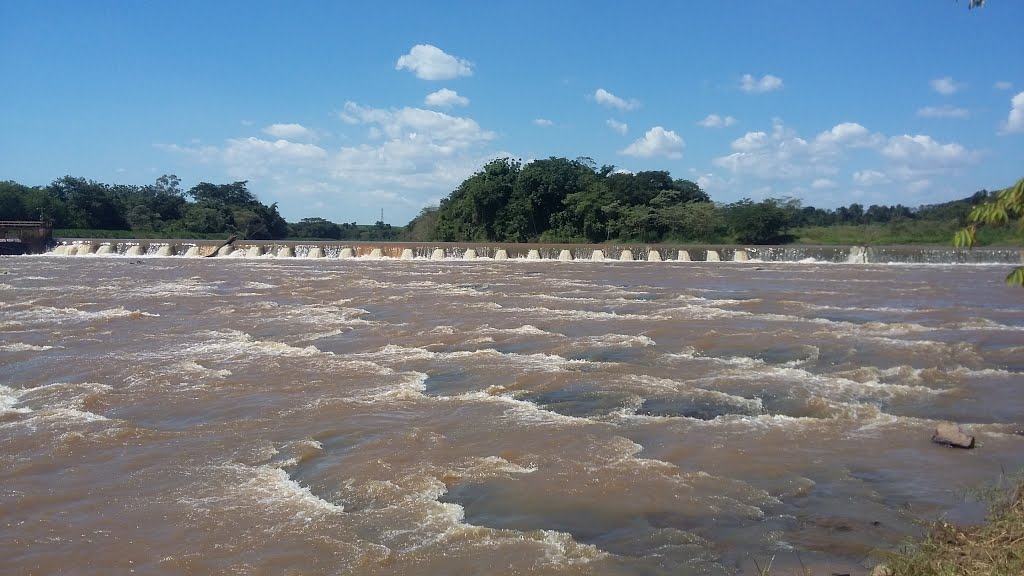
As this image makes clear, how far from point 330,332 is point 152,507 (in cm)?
819

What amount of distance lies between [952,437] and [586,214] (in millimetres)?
43457

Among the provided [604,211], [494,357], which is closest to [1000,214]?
[494,357]

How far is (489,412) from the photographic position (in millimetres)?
7637

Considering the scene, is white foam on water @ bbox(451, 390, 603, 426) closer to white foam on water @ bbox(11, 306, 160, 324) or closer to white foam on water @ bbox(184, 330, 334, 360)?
white foam on water @ bbox(184, 330, 334, 360)

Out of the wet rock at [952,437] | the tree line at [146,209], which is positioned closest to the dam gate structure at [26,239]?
the tree line at [146,209]

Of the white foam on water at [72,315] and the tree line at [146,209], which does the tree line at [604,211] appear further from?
the white foam on water at [72,315]

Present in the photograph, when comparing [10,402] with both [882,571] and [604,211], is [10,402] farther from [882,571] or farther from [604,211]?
[604,211]

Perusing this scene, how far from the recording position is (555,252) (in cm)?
3706

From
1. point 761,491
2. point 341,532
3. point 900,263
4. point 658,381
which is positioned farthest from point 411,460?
point 900,263

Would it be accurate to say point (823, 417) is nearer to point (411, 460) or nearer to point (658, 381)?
point (658, 381)

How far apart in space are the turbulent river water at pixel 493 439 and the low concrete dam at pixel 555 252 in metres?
17.7

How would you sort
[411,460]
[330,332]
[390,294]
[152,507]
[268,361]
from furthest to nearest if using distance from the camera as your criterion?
[390,294] → [330,332] → [268,361] → [411,460] → [152,507]

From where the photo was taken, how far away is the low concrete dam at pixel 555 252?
3161 cm

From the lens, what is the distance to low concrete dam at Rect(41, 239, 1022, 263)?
104 feet
